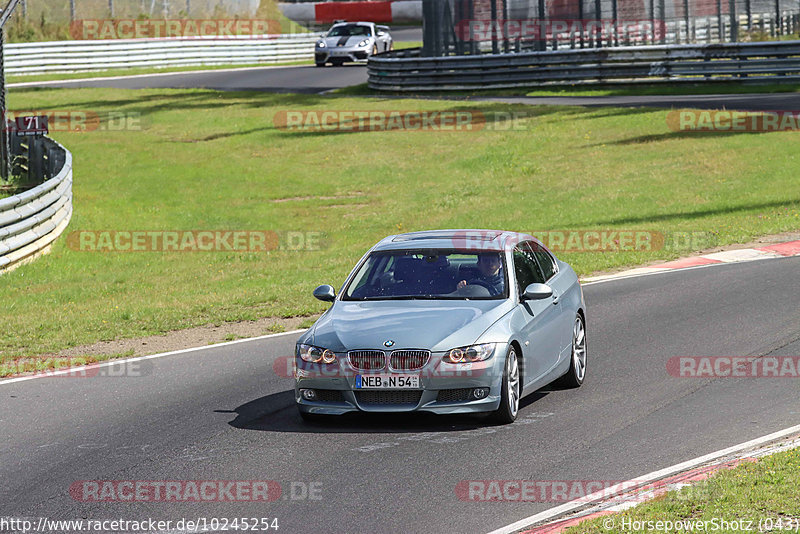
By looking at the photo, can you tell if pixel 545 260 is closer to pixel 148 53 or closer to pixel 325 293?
pixel 325 293

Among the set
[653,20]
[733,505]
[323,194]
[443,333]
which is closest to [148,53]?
[653,20]

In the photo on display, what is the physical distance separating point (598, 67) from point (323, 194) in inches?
562

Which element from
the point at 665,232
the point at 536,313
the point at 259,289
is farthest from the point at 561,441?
the point at 665,232

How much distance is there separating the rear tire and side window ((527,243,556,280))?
0.52 m

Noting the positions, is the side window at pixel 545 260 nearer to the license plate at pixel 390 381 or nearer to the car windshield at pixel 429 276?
the car windshield at pixel 429 276

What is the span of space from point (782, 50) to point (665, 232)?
18155 millimetres

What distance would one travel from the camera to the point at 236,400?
1060 cm

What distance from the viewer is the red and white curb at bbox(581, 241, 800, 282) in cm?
1755

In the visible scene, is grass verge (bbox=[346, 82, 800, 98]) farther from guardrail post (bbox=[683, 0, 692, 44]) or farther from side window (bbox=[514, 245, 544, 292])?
side window (bbox=[514, 245, 544, 292])

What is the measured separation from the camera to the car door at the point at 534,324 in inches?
379

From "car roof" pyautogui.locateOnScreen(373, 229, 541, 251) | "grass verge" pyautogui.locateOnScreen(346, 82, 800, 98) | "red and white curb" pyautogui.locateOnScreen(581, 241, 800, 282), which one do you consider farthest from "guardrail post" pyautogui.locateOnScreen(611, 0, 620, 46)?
"car roof" pyautogui.locateOnScreen(373, 229, 541, 251)

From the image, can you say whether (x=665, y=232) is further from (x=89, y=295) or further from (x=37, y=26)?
(x=37, y=26)

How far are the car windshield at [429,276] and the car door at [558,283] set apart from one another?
2.59ft

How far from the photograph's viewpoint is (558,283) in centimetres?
1091
